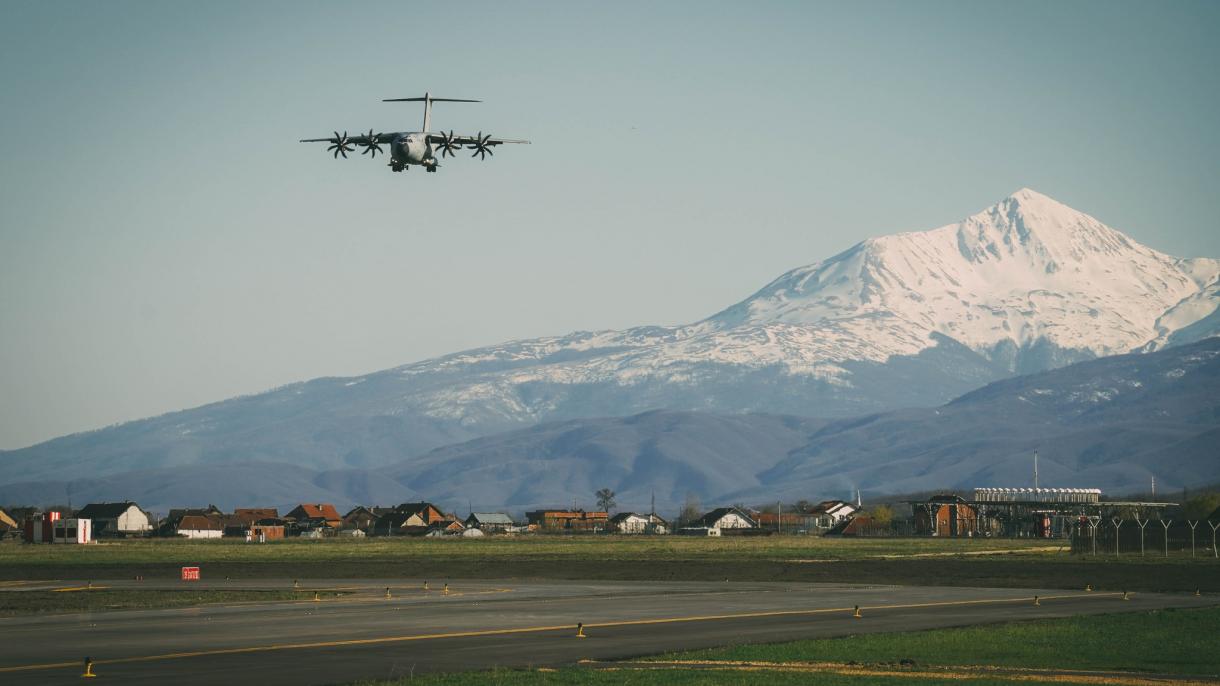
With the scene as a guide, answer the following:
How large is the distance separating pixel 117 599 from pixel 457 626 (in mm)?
24490

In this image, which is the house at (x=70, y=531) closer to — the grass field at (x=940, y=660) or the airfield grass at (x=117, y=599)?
the airfield grass at (x=117, y=599)

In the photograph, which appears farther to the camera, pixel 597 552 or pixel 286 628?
pixel 597 552

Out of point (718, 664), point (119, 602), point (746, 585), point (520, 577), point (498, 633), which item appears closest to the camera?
point (718, 664)

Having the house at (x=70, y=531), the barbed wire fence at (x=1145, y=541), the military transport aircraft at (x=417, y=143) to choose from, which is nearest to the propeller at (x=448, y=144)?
the military transport aircraft at (x=417, y=143)

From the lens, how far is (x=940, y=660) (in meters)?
46.8

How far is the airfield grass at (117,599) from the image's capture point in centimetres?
6925

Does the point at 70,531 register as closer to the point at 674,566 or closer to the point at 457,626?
the point at 674,566

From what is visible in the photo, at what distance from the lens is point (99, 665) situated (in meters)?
44.8

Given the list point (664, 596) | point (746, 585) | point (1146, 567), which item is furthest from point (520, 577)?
point (1146, 567)

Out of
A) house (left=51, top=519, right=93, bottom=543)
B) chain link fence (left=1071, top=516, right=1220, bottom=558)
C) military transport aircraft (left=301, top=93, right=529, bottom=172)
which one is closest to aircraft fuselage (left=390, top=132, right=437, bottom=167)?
military transport aircraft (left=301, top=93, right=529, bottom=172)

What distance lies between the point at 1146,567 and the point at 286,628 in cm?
6350

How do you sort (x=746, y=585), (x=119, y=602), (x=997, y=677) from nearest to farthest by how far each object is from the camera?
(x=997, y=677) → (x=119, y=602) → (x=746, y=585)

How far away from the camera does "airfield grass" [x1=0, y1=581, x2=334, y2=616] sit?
227 feet

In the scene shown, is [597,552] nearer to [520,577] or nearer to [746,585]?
[520,577]
